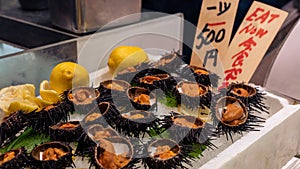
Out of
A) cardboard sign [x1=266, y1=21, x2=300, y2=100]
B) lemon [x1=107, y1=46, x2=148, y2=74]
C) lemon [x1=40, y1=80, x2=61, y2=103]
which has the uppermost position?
lemon [x1=107, y1=46, x2=148, y2=74]

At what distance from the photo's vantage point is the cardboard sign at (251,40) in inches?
53.2

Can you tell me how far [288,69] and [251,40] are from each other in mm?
207

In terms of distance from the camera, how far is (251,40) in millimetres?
1364

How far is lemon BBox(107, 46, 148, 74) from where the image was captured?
3.86ft

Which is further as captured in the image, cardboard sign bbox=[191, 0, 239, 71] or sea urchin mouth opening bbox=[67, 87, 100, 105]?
cardboard sign bbox=[191, 0, 239, 71]

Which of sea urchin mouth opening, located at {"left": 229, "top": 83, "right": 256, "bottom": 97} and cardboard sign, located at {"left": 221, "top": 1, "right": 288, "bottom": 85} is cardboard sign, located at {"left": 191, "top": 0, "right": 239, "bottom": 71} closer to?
cardboard sign, located at {"left": 221, "top": 1, "right": 288, "bottom": 85}

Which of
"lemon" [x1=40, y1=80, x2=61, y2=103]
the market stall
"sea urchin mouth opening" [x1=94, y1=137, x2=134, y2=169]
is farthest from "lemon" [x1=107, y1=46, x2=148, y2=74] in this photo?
"sea urchin mouth opening" [x1=94, y1=137, x2=134, y2=169]

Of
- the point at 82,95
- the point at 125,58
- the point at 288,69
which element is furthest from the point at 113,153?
the point at 288,69

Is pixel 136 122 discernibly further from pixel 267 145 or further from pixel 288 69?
pixel 288 69

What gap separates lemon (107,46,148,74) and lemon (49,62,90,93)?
5.2 inches

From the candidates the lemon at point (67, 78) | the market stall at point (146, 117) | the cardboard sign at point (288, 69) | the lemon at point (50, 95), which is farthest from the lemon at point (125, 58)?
the cardboard sign at point (288, 69)

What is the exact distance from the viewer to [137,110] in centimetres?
90

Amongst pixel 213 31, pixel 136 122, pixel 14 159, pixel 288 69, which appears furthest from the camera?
pixel 288 69

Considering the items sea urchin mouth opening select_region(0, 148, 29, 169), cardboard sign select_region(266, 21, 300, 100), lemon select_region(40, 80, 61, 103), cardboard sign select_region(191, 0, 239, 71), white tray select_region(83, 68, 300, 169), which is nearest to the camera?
sea urchin mouth opening select_region(0, 148, 29, 169)
